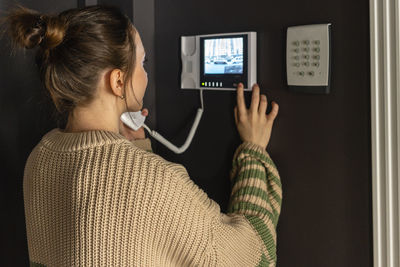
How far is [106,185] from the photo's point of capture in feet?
3.17

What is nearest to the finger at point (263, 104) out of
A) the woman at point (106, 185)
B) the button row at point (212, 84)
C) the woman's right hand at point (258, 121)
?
the woman's right hand at point (258, 121)

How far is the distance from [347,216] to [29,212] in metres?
0.79

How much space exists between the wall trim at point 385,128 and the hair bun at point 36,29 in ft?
2.34

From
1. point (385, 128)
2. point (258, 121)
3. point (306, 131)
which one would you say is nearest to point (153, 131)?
point (258, 121)

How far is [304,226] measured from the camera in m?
1.26

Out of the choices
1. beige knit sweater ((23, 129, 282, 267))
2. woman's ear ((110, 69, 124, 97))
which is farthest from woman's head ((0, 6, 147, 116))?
beige knit sweater ((23, 129, 282, 267))

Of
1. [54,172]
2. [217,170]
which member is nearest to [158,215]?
[54,172]

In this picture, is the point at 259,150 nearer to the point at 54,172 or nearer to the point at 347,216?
the point at 347,216

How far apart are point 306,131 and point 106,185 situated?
558 millimetres

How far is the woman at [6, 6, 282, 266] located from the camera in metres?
0.96

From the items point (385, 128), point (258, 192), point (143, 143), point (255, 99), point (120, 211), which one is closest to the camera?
point (120, 211)

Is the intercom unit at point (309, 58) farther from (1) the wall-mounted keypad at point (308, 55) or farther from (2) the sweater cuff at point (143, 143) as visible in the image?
(2) the sweater cuff at point (143, 143)

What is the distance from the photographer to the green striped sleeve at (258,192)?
3.74 feet

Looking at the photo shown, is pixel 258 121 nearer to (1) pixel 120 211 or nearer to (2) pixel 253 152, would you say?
(2) pixel 253 152
